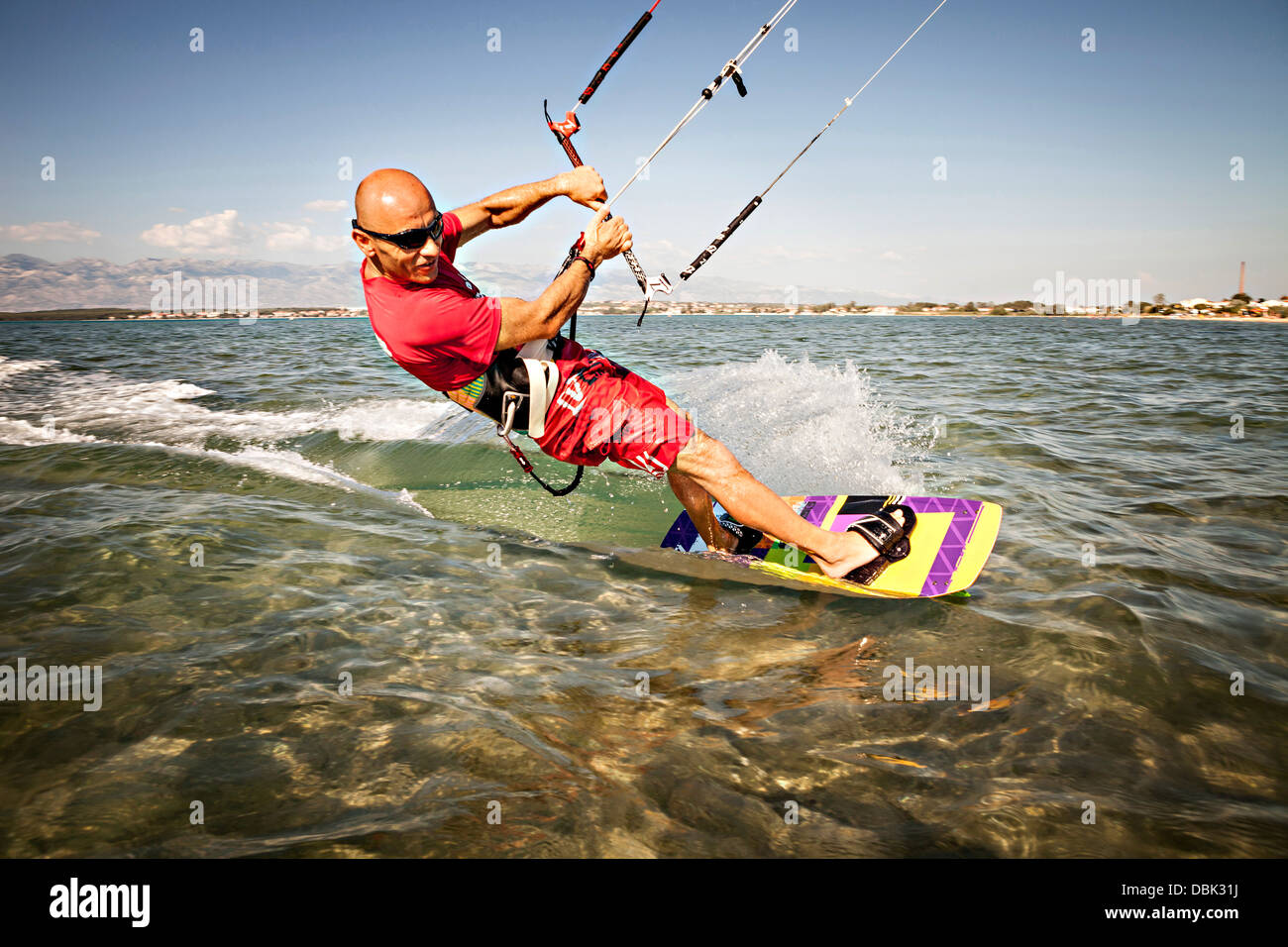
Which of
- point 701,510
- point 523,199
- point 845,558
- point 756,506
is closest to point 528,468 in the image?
point 701,510

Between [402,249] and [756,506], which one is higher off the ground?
[402,249]

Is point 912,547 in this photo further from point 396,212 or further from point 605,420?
point 396,212

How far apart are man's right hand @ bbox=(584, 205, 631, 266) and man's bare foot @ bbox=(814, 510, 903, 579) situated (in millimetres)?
2400

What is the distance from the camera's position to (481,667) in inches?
146

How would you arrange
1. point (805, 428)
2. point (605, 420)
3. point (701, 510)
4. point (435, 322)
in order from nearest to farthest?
point (435, 322) → point (605, 420) → point (701, 510) → point (805, 428)

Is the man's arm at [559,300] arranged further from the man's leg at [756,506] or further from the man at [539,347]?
the man's leg at [756,506]

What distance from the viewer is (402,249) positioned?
359cm

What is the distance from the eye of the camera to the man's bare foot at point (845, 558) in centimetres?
474

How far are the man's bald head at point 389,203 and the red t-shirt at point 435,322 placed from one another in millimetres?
273

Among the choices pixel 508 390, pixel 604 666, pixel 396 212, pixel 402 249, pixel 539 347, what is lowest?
pixel 604 666

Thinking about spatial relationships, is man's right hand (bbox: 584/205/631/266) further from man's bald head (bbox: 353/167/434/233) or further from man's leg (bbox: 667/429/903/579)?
man's leg (bbox: 667/429/903/579)

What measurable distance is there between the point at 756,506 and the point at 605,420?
115 cm
